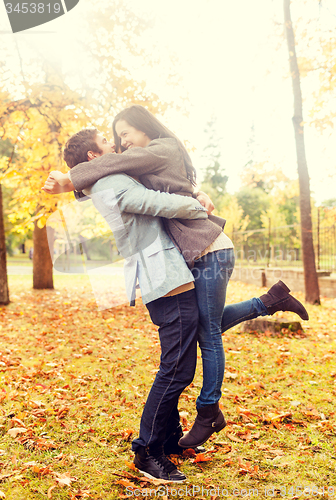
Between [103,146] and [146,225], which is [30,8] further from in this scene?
[146,225]

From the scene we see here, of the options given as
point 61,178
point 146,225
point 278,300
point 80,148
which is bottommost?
point 278,300

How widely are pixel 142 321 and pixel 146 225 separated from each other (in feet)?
16.3

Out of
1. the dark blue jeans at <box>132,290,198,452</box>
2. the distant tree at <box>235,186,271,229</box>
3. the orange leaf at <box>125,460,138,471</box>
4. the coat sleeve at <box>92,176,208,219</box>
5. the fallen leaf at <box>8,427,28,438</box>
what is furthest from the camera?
the distant tree at <box>235,186,271,229</box>

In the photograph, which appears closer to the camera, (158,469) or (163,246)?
(163,246)

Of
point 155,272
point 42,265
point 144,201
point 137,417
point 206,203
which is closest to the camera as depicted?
point 144,201

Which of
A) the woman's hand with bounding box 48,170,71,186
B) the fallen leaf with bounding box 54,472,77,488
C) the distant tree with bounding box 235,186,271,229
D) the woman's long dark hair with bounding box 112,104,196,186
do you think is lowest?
the fallen leaf with bounding box 54,472,77,488

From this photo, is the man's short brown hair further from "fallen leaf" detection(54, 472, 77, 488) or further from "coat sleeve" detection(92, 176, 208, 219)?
"fallen leaf" detection(54, 472, 77, 488)

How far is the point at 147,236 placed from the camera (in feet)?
6.44

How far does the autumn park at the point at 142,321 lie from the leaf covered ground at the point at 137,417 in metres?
0.01

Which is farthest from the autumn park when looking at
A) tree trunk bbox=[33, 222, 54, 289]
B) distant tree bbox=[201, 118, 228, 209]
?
distant tree bbox=[201, 118, 228, 209]

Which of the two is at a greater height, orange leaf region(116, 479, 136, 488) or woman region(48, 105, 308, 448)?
woman region(48, 105, 308, 448)

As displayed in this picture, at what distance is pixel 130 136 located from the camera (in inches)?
82.5

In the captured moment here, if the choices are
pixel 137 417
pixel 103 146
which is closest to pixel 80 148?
pixel 103 146

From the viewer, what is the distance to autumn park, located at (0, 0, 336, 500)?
6.57 ft
